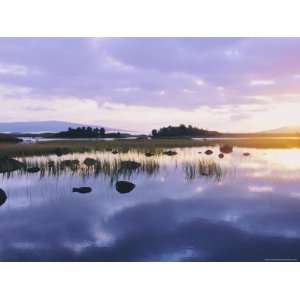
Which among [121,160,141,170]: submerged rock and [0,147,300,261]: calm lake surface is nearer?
[0,147,300,261]: calm lake surface

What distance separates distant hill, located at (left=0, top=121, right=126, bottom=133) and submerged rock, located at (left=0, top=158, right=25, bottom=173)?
0.78 feet

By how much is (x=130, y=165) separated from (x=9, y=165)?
967 mm

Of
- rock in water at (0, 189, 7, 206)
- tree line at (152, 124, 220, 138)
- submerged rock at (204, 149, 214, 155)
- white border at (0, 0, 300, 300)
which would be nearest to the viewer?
white border at (0, 0, 300, 300)

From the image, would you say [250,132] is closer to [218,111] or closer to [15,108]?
[218,111]

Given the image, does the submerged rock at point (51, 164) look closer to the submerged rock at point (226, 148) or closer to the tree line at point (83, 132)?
the tree line at point (83, 132)

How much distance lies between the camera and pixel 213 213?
271 cm

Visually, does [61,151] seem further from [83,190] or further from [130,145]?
[130,145]

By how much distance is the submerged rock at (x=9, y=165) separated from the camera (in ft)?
9.04

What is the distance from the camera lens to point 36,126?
2.75 m

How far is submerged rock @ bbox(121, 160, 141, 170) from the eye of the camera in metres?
2.87
